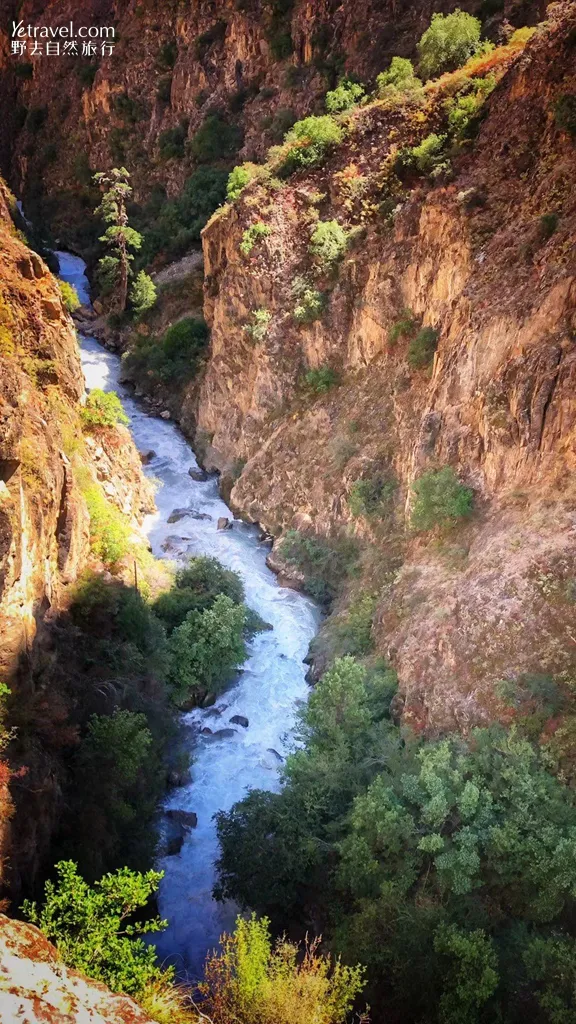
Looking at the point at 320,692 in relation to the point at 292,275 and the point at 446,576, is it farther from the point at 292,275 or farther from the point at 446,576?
the point at 292,275

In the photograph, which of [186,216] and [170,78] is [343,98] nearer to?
[186,216]

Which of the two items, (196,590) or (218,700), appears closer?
(218,700)

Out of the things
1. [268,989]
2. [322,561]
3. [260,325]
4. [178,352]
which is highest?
[260,325]

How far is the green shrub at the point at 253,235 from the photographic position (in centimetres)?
3198

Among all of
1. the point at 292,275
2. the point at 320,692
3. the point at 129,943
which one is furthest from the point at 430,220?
the point at 129,943

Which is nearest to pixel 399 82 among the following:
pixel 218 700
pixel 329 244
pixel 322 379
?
pixel 329 244

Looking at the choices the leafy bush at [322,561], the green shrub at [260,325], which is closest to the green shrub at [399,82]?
the green shrub at [260,325]

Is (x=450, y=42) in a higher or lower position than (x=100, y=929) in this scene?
higher

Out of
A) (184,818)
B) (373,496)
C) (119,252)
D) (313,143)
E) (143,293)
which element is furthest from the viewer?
(119,252)

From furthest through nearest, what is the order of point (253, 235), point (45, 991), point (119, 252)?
point (119, 252), point (253, 235), point (45, 991)

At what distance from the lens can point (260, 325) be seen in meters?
32.5

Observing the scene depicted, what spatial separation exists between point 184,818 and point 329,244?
82.6 feet

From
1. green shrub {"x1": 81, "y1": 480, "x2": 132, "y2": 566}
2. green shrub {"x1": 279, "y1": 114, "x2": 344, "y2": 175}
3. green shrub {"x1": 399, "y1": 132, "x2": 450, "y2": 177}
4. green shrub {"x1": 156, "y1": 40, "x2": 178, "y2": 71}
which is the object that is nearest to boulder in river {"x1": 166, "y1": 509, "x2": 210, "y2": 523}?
green shrub {"x1": 81, "y1": 480, "x2": 132, "y2": 566}

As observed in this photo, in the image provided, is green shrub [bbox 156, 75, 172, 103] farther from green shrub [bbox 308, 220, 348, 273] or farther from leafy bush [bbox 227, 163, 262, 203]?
green shrub [bbox 308, 220, 348, 273]
